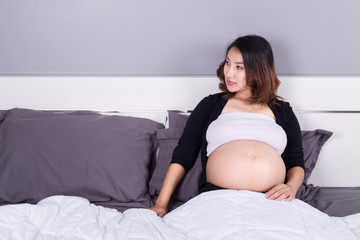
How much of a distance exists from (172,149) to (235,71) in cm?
45

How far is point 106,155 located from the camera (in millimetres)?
1662

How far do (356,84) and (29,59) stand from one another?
1679 mm

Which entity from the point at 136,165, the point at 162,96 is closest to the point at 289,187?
the point at 136,165

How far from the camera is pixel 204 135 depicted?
67.7 inches

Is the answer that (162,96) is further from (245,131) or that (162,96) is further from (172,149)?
(245,131)

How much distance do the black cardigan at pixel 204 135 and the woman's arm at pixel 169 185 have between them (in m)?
0.03

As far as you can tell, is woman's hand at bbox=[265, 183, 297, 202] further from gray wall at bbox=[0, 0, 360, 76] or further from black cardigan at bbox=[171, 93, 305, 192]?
gray wall at bbox=[0, 0, 360, 76]

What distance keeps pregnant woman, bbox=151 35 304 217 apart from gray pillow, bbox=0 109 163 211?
0.53ft

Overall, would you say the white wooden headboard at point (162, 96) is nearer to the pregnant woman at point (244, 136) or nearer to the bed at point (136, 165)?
the bed at point (136, 165)

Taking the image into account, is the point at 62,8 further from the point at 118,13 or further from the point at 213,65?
the point at 213,65

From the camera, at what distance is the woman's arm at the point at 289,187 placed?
143cm

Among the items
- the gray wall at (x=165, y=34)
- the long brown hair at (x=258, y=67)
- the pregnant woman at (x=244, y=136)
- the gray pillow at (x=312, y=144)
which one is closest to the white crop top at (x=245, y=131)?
the pregnant woman at (x=244, y=136)

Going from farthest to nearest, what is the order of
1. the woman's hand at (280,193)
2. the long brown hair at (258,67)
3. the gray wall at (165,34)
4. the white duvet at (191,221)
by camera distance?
the gray wall at (165,34) → the long brown hair at (258,67) → the woman's hand at (280,193) → the white duvet at (191,221)

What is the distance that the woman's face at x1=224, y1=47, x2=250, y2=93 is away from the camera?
1.66 m
